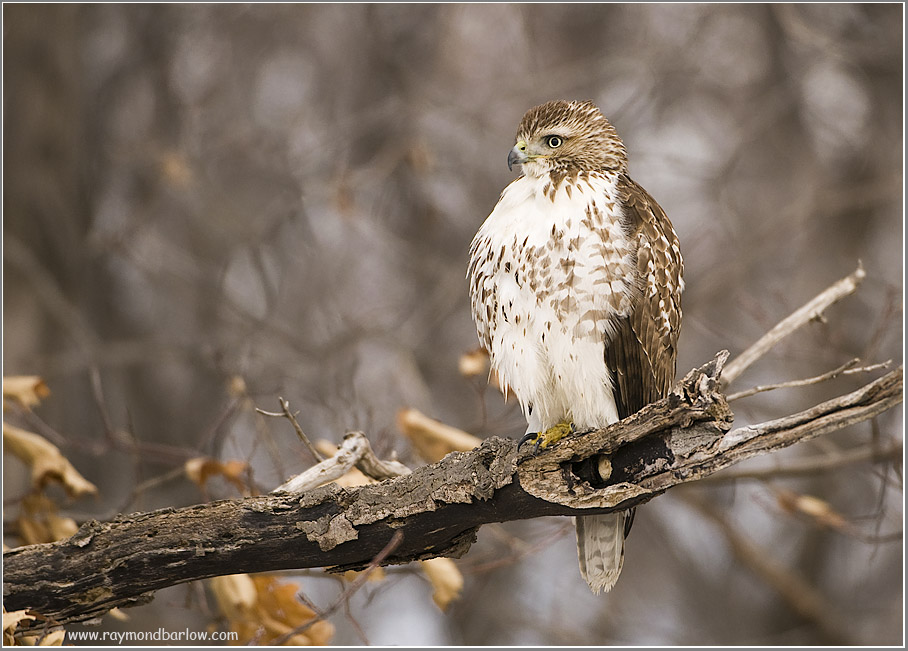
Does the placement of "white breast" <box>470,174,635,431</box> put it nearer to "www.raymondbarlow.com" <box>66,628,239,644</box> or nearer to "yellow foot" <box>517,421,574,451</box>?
"yellow foot" <box>517,421,574,451</box>

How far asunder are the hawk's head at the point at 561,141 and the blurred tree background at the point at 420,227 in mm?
2186

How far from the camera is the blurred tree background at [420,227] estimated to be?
261 inches

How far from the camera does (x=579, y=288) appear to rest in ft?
10.7

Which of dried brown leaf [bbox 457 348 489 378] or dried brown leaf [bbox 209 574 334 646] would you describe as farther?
dried brown leaf [bbox 457 348 489 378]

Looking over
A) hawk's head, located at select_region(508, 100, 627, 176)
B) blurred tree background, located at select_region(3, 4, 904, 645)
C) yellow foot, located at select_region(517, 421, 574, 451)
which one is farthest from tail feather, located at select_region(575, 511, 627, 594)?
blurred tree background, located at select_region(3, 4, 904, 645)

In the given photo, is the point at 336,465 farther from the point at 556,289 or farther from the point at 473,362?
the point at 556,289

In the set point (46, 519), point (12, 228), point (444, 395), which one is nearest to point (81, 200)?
point (12, 228)

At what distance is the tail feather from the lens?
359 centimetres

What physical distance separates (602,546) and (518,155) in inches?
61.1

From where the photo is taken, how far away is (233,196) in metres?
8.08

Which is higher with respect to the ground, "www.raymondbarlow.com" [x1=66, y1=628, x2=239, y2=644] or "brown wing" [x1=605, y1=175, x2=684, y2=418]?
"brown wing" [x1=605, y1=175, x2=684, y2=418]

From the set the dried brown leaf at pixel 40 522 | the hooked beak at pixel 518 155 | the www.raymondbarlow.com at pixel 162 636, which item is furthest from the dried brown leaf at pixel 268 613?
the hooked beak at pixel 518 155

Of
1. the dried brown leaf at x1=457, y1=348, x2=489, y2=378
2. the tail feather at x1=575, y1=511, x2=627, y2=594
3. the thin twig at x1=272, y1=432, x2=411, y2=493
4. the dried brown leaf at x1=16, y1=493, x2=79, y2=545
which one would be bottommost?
the tail feather at x1=575, y1=511, x2=627, y2=594

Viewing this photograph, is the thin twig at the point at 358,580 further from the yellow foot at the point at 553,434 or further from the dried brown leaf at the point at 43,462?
the dried brown leaf at the point at 43,462
